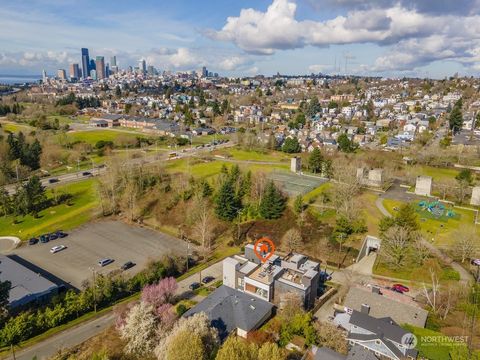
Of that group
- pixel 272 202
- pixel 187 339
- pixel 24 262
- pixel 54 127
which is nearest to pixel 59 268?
pixel 24 262

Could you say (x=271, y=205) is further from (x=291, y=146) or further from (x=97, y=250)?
(x=291, y=146)

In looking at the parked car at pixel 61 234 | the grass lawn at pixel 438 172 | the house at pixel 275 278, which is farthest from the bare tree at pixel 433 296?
the parked car at pixel 61 234

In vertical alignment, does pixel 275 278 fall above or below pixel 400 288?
above

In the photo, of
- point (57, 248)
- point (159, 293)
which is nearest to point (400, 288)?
point (159, 293)

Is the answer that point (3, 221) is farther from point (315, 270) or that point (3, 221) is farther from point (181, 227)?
point (315, 270)

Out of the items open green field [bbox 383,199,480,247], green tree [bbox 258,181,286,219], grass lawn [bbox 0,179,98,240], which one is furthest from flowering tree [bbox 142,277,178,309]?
open green field [bbox 383,199,480,247]

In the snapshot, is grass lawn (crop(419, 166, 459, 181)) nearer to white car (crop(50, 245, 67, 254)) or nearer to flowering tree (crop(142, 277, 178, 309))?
flowering tree (crop(142, 277, 178, 309))

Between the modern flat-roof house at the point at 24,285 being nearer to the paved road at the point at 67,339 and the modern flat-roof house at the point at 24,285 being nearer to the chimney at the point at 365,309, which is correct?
the paved road at the point at 67,339
